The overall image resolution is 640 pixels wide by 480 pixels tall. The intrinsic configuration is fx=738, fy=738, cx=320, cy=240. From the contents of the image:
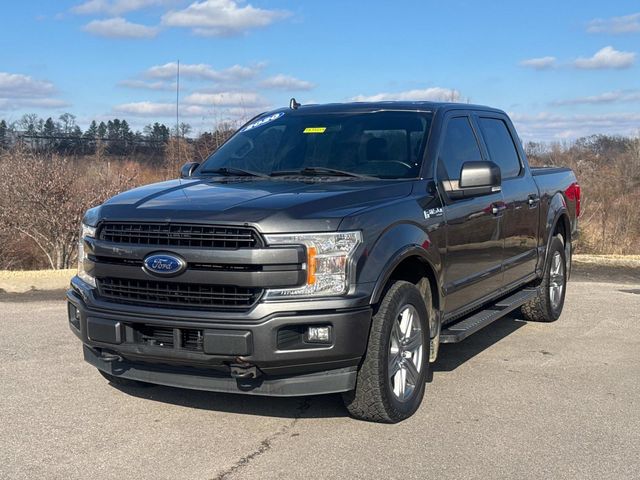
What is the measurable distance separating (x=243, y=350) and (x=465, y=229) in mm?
2210

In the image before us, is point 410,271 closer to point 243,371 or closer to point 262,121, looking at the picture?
point 243,371

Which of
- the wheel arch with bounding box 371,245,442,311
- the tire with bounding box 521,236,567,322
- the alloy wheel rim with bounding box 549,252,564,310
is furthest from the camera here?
the alloy wheel rim with bounding box 549,252,564,310

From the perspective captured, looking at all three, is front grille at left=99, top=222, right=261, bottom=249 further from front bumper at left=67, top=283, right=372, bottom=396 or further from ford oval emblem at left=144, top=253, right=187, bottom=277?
front bumper at left=67, top=283, right=372, bottom=396

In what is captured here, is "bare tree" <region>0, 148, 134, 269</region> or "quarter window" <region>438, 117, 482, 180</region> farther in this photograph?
"bare tree" <region>0, 148, 134, 269</region>

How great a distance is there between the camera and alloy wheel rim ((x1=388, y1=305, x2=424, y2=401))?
4471mm

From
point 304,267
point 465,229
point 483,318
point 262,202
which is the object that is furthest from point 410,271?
point 483,318

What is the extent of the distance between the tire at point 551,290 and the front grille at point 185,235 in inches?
169

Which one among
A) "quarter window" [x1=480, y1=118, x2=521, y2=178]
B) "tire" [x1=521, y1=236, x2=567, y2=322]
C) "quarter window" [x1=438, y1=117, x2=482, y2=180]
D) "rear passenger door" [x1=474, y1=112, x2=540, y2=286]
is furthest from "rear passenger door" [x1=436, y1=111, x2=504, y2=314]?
"tire" [x1=521, y1=236, x2=567, y2=322]

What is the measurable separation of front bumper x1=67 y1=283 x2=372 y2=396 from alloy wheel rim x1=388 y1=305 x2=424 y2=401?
0.41 m

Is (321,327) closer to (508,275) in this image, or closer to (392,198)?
(392,198)

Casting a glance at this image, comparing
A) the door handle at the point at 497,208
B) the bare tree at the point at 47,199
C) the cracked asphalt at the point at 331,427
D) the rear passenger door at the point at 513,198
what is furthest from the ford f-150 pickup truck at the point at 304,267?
the bare tree at the point at 47,199

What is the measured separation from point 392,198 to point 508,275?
2313 millimetres

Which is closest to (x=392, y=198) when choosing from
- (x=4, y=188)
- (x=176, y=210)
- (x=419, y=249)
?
(x=419, y=249)

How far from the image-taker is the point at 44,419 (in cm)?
461
